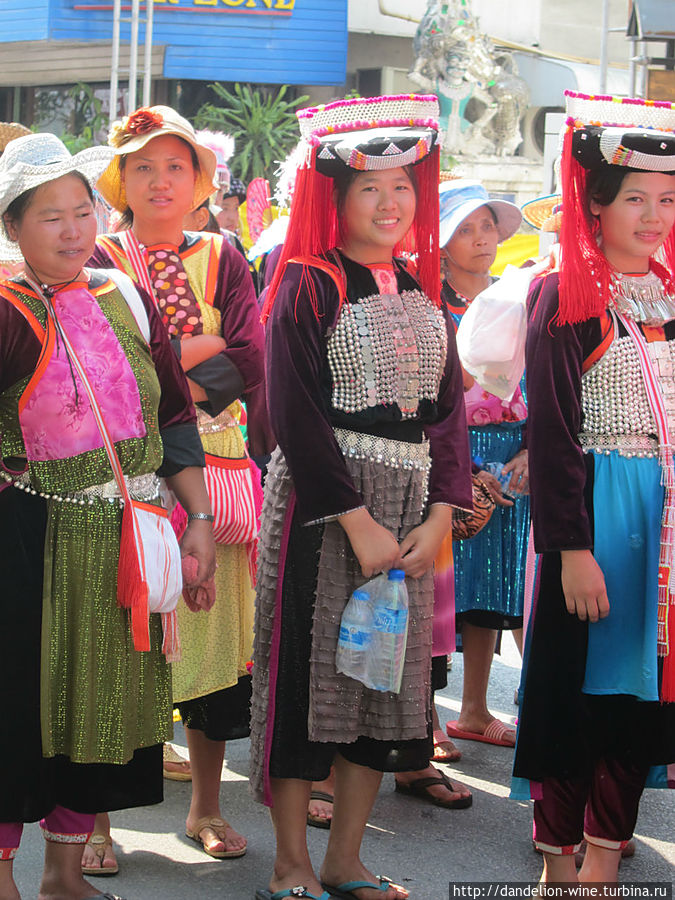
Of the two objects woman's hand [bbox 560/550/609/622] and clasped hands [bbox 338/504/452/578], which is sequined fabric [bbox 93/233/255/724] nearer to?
clasped hands [bbox 338/504/452/578]

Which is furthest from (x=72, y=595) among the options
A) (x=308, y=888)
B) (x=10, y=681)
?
(x=308, y=888)

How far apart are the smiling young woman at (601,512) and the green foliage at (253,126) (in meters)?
14.2

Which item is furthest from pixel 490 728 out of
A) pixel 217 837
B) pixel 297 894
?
pixel 297 894

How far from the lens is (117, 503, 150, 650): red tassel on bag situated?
285 centimetres

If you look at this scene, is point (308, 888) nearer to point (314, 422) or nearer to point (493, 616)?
point (314, 422)

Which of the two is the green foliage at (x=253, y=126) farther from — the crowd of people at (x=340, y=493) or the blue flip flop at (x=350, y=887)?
the blue flip flop at (x=350, y=887)

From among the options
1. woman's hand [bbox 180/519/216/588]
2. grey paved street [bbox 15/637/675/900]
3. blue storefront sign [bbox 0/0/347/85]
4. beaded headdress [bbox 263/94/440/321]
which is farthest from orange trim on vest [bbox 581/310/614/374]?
blue storefront sign [bbox 0/0/347/85]

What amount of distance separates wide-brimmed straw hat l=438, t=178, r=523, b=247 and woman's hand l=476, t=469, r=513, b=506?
0.93 metres

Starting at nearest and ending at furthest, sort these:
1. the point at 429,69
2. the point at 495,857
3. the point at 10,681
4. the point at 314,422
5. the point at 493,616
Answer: the point at 10,681, the point at 314,422, the point at 495,857, the point at 493,616, the point at 429,69

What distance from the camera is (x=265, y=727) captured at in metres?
3.16

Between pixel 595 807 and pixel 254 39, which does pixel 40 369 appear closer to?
pixel 595 807

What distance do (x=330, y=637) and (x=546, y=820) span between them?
0.77 meters

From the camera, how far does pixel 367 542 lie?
3053mm

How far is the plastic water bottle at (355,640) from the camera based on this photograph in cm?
304
